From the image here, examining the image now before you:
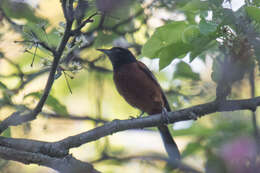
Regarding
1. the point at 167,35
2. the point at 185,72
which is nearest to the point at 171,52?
the point at 167,35

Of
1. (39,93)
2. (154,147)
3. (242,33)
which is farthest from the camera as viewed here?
(154,147)

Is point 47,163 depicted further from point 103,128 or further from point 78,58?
point 78,58

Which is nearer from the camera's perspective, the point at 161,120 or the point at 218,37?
the point at 218,37

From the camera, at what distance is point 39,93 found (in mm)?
2957

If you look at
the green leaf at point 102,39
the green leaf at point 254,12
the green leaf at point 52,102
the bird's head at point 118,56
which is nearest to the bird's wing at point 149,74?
the bird's head at point 118,56

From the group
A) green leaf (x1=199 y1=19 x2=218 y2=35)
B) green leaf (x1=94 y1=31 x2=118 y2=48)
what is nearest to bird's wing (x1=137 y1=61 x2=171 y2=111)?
green leaf (x1=94 y1=31 x2=118 y2=48)

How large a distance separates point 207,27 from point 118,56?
2794mm

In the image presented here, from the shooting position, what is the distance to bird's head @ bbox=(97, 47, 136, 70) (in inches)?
195

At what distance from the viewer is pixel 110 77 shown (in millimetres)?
5449

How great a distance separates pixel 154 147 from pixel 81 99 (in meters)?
1.37

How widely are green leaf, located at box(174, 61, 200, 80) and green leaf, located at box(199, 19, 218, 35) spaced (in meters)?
1.28

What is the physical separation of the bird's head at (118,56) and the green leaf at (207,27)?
8.18 feet

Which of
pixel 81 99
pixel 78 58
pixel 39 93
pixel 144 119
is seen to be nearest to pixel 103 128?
pixel 144 119

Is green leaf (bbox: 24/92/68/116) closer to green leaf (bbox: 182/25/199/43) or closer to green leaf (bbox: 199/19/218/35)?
green leaf (bbox: 182/25/199/43)
